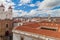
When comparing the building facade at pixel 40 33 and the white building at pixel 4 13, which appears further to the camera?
the white building at pixel 4 13

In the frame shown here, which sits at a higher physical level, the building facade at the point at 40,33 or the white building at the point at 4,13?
the white building at the point at 4,13

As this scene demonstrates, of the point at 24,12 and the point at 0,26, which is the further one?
the point at 24,12

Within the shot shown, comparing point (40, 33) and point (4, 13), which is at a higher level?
point (4, 13)

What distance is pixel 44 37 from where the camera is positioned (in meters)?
7.35

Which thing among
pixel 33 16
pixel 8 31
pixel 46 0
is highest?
pixel 46 0

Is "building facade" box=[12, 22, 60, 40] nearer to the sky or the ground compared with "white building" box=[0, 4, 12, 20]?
nearer to the ground

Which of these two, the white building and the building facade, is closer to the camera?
the building facade

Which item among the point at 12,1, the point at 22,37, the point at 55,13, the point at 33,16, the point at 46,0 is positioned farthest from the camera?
the point at 33,16

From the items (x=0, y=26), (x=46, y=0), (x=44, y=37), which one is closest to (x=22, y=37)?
(x=44, y=37)

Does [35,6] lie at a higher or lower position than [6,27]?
higher

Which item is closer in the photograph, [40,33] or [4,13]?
[40,33]

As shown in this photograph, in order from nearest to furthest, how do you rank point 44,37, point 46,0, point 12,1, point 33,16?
point 44,37 < point 46,0 < point 12,1 < point 33,16

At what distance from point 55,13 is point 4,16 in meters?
7.90

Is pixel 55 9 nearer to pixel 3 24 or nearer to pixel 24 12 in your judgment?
pixel 24 12
